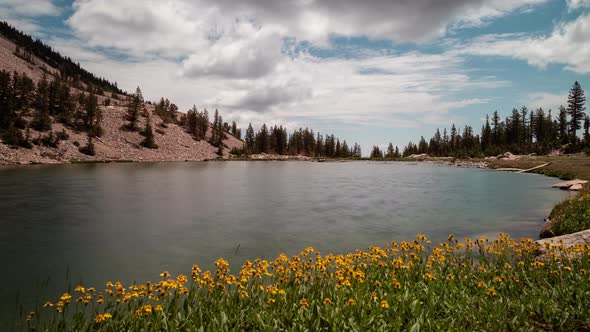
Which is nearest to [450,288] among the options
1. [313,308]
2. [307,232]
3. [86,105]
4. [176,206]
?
[313,308]

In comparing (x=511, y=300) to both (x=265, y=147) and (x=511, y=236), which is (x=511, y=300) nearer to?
(x=511, y=236)

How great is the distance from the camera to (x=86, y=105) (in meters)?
129

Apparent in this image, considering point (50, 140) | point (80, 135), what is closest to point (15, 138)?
point (50, 140)

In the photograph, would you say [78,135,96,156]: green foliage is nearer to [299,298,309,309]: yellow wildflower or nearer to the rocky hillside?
the rocky hillside

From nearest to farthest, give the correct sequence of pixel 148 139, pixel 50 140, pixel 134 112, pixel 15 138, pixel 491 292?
1. pixel 491 292
2. pixel 15 138
3. pixel 50 140
4. pixel 148 139
5. pixel 134 112

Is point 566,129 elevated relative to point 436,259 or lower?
elevated

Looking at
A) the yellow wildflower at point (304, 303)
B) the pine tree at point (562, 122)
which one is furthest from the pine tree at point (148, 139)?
the pine tree at point (562, 122)

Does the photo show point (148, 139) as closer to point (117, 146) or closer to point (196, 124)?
point (117, 146)

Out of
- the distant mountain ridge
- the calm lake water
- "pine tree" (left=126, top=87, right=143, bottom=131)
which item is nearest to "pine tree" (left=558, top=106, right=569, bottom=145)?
the calm lake water

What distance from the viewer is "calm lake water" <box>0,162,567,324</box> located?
13.4 metres

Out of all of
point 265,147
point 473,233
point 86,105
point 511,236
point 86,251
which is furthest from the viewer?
point 265,147

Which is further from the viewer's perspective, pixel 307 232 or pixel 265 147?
pixel 265 147

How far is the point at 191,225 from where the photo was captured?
872 inches

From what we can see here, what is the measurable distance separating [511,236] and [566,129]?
162783 mm
